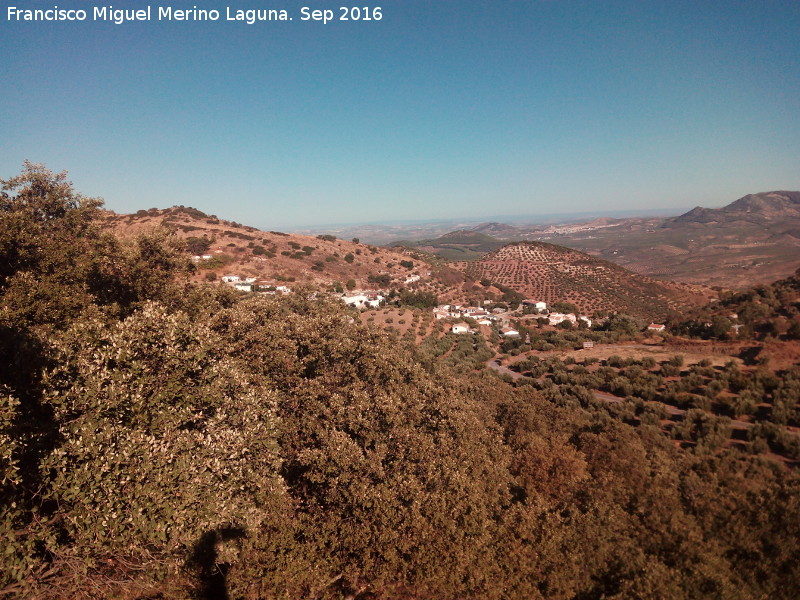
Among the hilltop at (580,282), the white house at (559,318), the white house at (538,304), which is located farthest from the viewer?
the white house at (538,304)

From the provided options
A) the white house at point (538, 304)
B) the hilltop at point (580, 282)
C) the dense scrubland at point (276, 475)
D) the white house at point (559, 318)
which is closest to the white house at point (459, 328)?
the white house at point (559, 318)

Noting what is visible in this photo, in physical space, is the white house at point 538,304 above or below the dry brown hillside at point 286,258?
below

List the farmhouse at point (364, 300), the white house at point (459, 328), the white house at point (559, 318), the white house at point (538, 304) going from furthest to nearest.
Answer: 1. the white house at point (538, 304)
2. the white house at point (559, 318)
3. the farmhouse at point (364, 300)
4. the white house at point (459, 328)

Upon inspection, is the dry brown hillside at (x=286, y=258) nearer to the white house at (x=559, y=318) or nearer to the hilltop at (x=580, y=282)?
the hilltop at (x=580, y=282)

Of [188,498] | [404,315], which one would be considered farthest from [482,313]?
[188,498]

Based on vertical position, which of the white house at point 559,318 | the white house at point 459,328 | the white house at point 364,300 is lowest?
the white house at point 559,318

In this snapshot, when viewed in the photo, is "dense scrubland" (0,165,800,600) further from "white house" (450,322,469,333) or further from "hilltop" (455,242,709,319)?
"hilltop" (455,242,709,319)

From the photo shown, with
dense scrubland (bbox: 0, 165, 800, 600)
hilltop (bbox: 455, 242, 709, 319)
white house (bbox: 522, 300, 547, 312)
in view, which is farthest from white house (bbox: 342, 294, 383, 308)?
hilltop (bbox: 455, 242, 709, 319)

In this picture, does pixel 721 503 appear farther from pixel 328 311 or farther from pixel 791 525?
pixel 328 311
